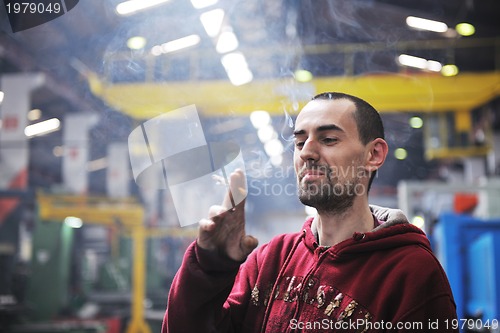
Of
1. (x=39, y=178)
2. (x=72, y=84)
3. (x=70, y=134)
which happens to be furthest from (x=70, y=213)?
(x=39, y=178)

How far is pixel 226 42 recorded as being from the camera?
5.98ft

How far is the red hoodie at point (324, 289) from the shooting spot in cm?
100

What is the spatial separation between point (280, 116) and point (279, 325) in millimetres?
499

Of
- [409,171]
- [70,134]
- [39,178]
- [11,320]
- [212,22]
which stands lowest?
[39,178]

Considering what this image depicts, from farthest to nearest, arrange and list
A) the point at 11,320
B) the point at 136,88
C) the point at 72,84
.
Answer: the point at 72,84, the point at 11,320, the point at 136,88

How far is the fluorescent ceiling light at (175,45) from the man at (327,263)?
1.31 ft

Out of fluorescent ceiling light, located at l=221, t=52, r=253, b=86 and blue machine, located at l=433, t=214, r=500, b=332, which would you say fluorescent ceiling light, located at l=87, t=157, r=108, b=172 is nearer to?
blue machine, located at l=433, t=214, r=500, b=332

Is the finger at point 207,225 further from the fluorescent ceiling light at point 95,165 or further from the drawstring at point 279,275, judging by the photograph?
the fluorescent ceiling light at point 95,165

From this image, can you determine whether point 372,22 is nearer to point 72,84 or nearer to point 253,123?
point 253,123

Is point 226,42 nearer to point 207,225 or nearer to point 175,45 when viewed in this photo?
point 175,45

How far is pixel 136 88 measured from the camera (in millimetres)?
1623

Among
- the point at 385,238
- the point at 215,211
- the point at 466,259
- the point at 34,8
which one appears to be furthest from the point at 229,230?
the point at 466,259

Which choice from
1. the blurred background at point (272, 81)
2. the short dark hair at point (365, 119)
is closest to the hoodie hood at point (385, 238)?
the short dark hair at point (365, 119)

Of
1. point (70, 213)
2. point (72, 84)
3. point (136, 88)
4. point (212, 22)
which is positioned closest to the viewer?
point (212, 22)
